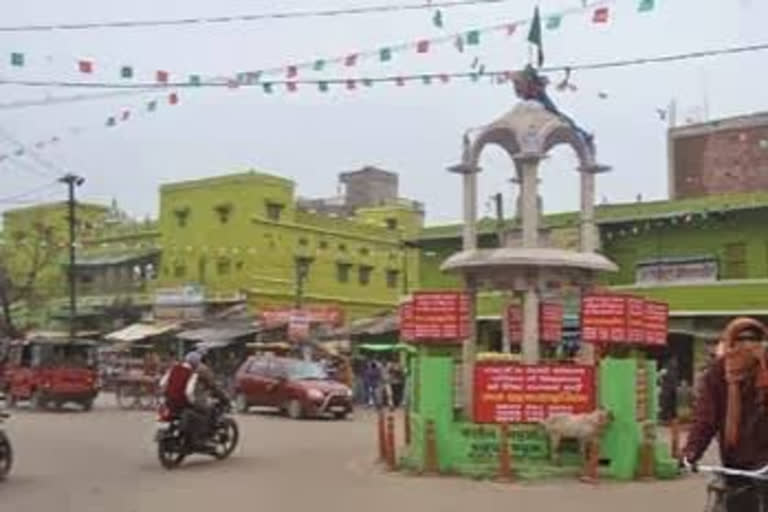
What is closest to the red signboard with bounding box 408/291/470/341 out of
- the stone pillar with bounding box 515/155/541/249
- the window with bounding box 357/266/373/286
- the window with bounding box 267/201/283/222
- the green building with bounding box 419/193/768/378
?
the stone pillar with bounding box 515/155/541/249

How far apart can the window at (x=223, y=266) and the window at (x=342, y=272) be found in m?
6.26

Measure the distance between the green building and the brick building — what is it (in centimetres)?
618

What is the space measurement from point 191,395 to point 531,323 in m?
5.47

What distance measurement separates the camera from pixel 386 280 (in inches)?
2640

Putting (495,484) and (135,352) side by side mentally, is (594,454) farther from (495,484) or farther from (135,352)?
(135,352)

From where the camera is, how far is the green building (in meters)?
38.4

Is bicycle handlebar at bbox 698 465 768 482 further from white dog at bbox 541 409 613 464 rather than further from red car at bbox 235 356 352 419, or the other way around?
red car at bbox 235 356 352 419

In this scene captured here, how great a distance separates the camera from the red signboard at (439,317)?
2061 centimetres

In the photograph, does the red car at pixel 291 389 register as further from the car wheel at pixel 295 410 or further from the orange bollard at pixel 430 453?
the orange bollard at pixel 430 453

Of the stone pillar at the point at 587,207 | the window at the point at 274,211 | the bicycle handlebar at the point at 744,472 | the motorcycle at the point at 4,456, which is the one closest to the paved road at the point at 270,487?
the motorcycle at the point at 4,456

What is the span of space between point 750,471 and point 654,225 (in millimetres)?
35377

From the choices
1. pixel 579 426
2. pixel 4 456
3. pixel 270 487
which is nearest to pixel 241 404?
pixel 4 456

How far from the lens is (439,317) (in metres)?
20.7

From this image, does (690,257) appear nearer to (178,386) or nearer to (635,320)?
(635,320)
